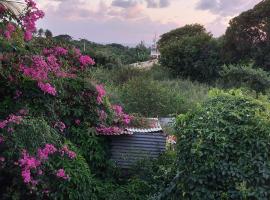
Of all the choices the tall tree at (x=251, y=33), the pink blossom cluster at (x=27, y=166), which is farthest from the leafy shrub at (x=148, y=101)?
the tall tree at (x=251, y=33)

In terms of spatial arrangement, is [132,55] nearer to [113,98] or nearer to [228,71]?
[228,71]

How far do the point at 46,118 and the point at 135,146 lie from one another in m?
1.46

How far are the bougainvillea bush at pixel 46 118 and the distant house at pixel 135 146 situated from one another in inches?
6.3

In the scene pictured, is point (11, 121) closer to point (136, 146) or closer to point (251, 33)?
point (136, 146)

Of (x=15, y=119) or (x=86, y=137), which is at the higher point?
(x=15, y=119)

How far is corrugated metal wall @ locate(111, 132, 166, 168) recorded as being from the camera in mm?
7062

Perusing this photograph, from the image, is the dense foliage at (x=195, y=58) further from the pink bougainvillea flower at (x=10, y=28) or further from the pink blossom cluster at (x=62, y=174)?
the pink blossom cluster at (x=62, y=174)

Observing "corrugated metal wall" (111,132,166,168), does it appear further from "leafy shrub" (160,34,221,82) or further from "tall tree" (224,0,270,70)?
"leafy shrub" (160,34,221,82)

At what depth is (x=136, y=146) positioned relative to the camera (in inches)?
279

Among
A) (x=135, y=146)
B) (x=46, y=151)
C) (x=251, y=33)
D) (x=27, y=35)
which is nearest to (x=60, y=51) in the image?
(x=27, y=35)

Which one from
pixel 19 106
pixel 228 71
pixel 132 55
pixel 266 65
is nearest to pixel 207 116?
pixel 19 106

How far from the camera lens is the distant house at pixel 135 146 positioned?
705 centimetres

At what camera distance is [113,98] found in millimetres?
9695

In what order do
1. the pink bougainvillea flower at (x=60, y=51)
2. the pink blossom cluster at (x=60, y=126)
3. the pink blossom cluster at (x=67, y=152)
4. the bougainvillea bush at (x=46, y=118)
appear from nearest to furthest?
the bougainvillea bush at (x=46, y=118), the pink blossom cluster at (x=67, y=152), the pink blossom cluster at (x=60, y=126), the pink bougainvillea flower at (x=60, y=51)
